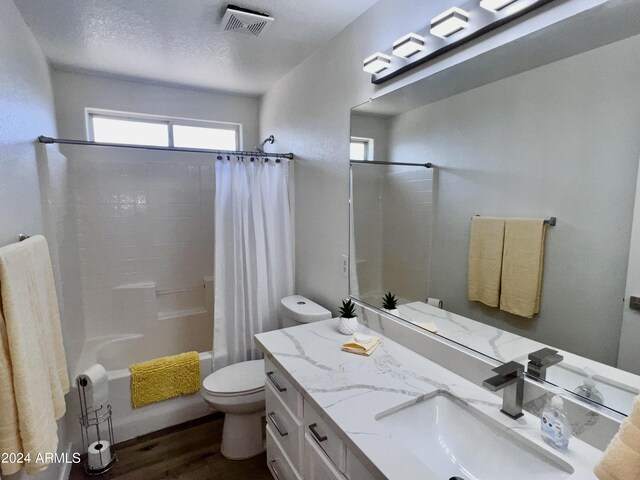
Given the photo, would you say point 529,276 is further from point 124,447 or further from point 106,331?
point 106,331

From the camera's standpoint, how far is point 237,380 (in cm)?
198

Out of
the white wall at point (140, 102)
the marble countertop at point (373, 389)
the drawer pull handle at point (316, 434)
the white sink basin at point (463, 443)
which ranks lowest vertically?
the drawer pull handle at point (316, 434)

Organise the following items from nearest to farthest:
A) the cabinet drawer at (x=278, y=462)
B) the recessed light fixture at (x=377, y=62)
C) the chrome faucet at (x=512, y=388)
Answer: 1. the chrome faucet at (x=512, y=388)
2. the cabinet drawer at (x=278, y=462)
3. the recessed light fixture at (x=377, y=62)

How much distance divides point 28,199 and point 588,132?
2.34m

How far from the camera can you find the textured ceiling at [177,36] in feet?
5.43

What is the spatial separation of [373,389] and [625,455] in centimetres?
71

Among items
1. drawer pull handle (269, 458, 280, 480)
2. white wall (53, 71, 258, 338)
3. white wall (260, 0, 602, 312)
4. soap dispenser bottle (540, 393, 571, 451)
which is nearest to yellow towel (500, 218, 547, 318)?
soap dispenser bottle (540, 393, 571, 451)

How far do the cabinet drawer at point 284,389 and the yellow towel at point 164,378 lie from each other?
3.00ft

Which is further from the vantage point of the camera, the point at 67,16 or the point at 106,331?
the point at 106,331

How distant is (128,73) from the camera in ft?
8.23

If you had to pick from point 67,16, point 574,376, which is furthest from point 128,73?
point 574,376

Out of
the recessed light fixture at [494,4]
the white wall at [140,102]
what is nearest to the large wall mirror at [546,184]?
the recessed light fixture at [494,4]

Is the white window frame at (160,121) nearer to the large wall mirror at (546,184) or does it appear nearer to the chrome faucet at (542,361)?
the large wall mirror at (546,184)

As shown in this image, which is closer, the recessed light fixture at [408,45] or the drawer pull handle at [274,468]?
the recessed light fixture at [408,45]
